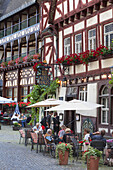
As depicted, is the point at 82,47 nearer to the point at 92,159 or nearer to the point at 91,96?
the point at 91,96

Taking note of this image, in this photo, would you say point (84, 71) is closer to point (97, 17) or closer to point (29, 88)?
point (97, 17)

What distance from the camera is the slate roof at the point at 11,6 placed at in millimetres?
38713

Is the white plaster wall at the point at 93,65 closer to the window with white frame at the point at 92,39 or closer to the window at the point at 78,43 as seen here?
the window with white frame at the point at 92,39

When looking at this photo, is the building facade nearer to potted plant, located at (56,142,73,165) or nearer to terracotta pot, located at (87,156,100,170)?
potted plant, located at (56,142,73,165)

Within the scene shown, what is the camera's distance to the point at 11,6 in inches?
1666

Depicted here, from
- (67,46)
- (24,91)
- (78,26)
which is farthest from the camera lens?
(24,91)

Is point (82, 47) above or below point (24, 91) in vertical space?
above

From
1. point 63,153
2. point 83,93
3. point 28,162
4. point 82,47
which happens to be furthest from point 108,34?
point 28,162

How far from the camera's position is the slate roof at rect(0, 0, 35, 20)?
38.7m

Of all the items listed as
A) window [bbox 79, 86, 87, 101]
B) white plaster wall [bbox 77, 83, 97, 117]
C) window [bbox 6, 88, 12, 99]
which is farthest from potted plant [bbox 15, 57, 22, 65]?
white plaster wall [bbox 77, 83, 97, 117]

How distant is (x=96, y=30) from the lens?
20656 millimetres

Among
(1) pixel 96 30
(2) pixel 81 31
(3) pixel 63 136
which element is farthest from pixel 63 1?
(3) pixel 63 136

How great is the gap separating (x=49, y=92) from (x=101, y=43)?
708 centimetres

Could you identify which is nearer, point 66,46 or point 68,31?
point 68,31
